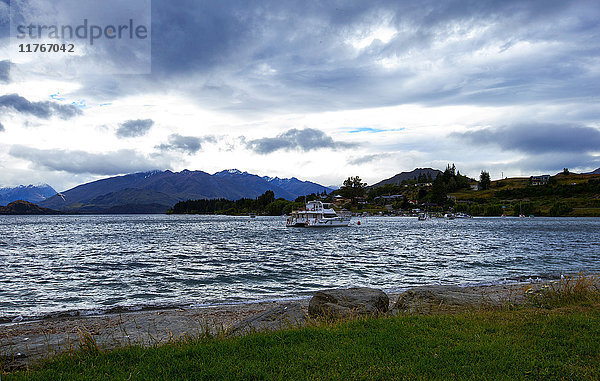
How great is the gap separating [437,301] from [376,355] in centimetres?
560

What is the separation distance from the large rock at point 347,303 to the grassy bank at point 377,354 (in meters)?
1.90

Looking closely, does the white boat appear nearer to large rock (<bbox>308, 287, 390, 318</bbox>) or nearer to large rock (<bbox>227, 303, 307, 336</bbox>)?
large rock (<bbox>308, 287, 390, 318</bbox>)

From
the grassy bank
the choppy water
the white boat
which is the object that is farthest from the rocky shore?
the white boat

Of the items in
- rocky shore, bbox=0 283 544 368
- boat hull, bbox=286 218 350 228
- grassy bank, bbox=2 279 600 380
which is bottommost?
boat hull, bbox=286 218 350 228

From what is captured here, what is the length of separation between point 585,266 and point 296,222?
86037mm

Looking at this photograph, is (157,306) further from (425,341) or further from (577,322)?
(577,322)

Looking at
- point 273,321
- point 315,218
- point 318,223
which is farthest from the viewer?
point 315,218

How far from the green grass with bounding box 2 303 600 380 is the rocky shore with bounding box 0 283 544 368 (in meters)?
1.70

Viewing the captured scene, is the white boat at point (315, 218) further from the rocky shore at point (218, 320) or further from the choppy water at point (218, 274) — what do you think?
the rocky shore at point (218, 320)

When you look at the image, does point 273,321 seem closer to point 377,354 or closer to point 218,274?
point 377,354

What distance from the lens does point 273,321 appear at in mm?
10836

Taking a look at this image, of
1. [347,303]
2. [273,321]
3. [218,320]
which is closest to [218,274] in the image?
[218,320]

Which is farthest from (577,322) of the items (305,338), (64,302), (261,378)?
(64,302)

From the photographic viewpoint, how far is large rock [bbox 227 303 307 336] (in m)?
9.98
